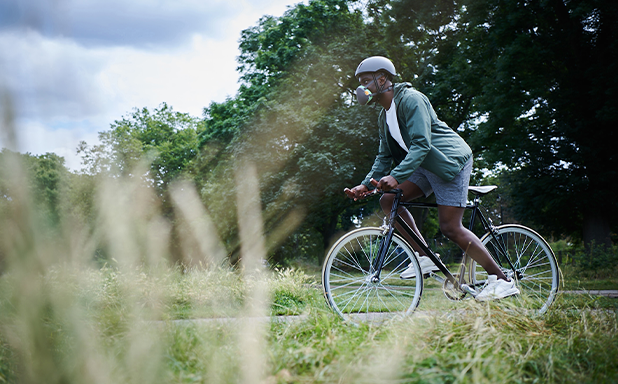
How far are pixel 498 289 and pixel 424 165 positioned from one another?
1109 mm

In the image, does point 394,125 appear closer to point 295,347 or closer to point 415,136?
point 415,136

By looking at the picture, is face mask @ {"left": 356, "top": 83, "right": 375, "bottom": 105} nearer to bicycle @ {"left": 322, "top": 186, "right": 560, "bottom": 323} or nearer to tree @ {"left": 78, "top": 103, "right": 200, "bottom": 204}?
bicycle @ {"left": 322, "top": 186, "right": 560, "bottom": 323}

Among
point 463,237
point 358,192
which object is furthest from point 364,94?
point 463,237

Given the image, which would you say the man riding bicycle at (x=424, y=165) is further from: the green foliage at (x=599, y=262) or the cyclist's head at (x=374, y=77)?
the green foliage at (x=599, y=262)

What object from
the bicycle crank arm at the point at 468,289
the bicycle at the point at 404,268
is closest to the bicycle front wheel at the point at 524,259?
the bicycle at the point at 404,268

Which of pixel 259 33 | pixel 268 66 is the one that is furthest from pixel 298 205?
pixel 259 33

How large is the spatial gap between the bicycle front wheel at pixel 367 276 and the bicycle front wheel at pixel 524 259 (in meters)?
0.71

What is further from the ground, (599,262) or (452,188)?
(452,188)

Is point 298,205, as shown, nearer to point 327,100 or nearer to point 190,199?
point 327,100

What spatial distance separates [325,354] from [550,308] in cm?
186

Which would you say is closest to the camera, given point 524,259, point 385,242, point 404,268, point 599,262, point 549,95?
point 385,242

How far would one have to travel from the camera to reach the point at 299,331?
8.04 ft

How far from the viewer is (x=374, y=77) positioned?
3.59 meters

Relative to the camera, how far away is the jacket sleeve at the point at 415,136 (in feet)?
10.7
